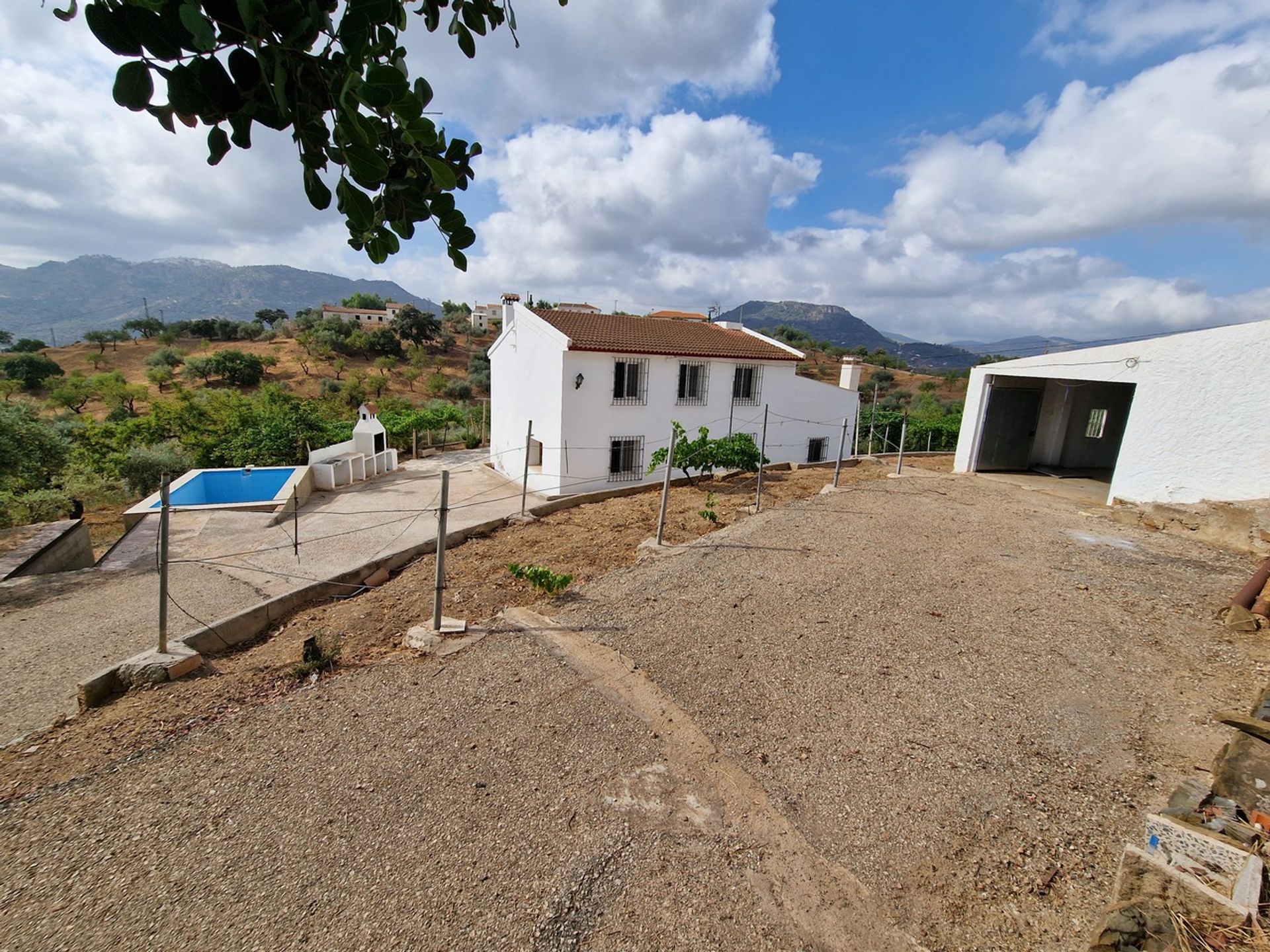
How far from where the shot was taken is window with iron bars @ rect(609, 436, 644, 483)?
15.7m

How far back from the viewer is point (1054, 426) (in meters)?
14.5

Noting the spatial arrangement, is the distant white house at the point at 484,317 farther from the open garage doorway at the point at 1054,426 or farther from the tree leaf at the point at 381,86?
the tree leaf at the point at 381,86

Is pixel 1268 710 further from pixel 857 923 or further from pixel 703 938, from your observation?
pixel 703 938

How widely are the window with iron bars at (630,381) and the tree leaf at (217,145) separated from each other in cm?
1371

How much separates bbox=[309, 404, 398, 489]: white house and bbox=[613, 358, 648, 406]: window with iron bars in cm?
840

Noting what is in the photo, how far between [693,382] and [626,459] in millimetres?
3291

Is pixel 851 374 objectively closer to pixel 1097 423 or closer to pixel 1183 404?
pixel 1097 423

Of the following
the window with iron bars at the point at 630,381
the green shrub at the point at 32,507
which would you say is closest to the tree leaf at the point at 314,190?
the window with iron bars at the point at 630,381

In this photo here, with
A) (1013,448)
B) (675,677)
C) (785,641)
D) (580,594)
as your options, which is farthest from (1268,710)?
(1013,448)

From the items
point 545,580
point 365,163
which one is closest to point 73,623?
point 545,580

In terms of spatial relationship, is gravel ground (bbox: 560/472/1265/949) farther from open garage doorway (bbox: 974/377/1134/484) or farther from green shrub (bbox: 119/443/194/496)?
green shrub (bbox: 119/443/194/496)

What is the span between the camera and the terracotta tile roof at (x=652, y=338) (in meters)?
14.9

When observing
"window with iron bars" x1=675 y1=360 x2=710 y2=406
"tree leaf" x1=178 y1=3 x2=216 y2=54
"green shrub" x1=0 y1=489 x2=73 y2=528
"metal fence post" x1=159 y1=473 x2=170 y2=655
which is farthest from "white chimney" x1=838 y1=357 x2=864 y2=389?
"green shrub" x1=0 y1=489 x2=73 y2=528

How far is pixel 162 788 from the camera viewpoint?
10.5 feet
